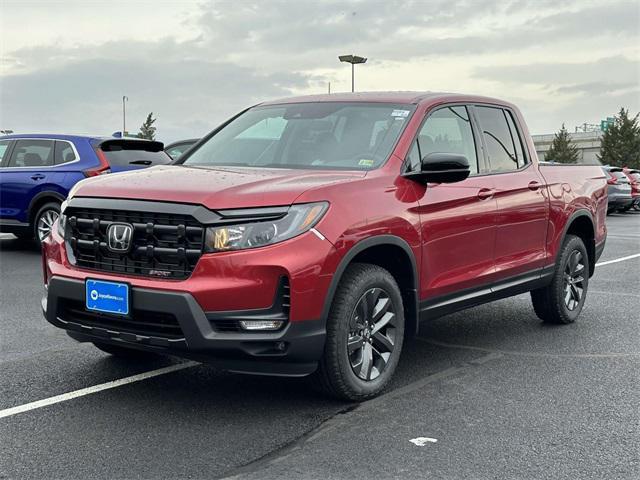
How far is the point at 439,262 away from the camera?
5.13 m

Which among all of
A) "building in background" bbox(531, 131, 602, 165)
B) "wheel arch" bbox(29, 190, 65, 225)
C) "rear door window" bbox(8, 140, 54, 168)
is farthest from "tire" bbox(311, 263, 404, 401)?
"building in background" bbox(531, 131, 602, 165)

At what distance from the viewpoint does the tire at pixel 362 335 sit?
4.36 metres

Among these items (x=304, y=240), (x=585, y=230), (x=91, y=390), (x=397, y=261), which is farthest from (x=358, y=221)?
(x=585, y=230)

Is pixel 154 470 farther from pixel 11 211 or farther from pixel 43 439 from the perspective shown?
pixel 11 211

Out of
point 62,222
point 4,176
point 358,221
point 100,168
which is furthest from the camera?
point 4,176

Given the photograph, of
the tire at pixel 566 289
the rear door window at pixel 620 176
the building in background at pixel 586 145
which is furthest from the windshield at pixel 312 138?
the building in background at pixel 586 145

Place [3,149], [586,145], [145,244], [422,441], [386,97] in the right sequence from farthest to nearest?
[586,145] → [3,149] → [386,97] → [145,244] → [422,441]

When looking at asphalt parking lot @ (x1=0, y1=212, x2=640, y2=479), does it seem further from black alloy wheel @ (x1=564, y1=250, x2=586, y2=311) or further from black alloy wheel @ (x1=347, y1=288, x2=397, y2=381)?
black alloy wheel @ (x1=564, y1=250, x2=586, y2=311)

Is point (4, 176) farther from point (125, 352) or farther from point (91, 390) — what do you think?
point (91, 390)

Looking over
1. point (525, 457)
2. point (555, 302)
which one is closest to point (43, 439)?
point (525, 457)

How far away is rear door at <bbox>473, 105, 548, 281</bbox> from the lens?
5.85 metres

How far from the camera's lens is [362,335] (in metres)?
4.59

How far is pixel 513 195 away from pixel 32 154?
8.34 meters

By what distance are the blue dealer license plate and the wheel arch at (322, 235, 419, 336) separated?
1.13m
